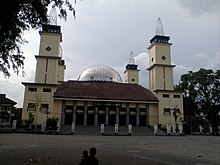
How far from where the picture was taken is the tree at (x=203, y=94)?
172 feet

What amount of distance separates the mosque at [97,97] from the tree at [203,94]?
6.04 m

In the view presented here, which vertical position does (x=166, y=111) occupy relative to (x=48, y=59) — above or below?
below

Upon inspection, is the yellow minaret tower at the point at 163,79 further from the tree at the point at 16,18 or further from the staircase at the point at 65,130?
the tree at the point at 16,18

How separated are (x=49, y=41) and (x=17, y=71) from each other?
40579mm

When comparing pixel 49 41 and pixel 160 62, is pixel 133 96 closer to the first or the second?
pixel 160 62

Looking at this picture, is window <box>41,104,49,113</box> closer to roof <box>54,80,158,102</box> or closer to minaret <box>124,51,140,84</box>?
roof <box>54,80,158,102</box>

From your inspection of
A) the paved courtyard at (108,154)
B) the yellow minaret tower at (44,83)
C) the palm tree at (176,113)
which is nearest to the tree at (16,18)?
the paved courtyard at (108,154)

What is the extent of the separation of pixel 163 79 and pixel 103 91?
1266 cm

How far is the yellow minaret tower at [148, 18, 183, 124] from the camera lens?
157 feet

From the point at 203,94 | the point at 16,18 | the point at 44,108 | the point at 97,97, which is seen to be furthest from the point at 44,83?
the point at 16,18

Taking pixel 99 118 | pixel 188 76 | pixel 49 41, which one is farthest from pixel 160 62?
pixel 49 41

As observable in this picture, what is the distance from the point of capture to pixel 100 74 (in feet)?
201

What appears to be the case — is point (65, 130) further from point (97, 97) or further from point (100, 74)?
point (100, 74)

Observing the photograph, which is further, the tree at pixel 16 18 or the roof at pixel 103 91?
the roof at pixel 103 91
